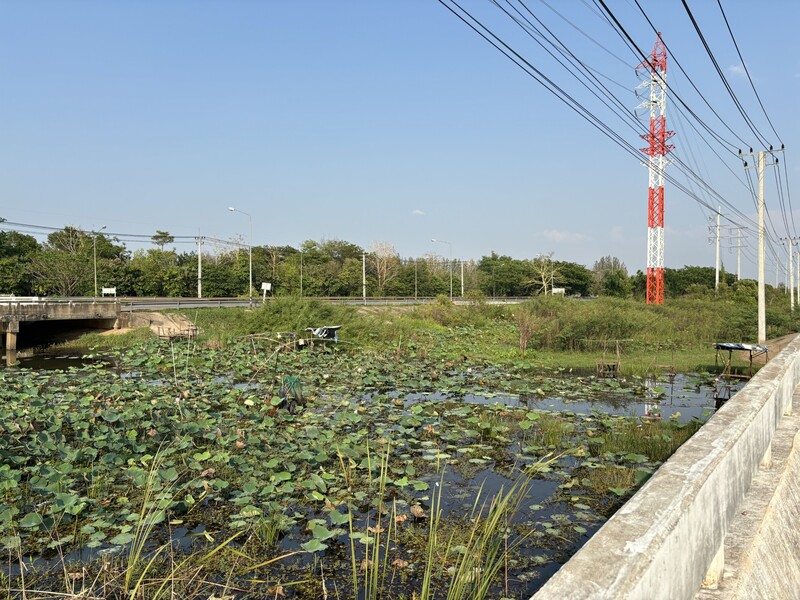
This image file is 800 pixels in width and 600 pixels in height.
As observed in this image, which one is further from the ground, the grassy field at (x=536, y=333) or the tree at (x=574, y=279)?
the tree at (x=574, y=279)

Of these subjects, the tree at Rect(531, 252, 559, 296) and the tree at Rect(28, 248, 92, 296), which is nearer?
the tree at Rect(28, 248, 92, 296)

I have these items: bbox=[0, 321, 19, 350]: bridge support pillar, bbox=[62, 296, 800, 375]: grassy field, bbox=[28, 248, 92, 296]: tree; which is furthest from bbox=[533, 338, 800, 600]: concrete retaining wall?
bbox=[28, 248, 92, 296]: tree

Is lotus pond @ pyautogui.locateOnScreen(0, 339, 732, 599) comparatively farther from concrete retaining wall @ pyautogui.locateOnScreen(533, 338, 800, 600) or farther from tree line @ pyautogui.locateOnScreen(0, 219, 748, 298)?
tree line @ pyautogui.locateOnScreen(0, 219, 748, 298)

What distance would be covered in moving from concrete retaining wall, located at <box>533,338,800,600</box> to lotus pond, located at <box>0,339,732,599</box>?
1004 millimetres

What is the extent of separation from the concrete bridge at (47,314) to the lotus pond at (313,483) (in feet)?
35.6

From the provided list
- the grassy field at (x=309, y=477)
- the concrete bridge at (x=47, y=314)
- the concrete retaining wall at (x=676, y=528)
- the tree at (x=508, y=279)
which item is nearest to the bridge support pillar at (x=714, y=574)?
the concrete retaining wall at (x=676, y=528)

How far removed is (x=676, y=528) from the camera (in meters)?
1.88

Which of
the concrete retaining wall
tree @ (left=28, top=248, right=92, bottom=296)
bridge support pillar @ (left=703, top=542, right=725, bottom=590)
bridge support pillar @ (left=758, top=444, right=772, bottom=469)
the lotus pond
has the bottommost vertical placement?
the lotus pond

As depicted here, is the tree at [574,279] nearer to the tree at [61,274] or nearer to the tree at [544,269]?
the tree at [544,269]

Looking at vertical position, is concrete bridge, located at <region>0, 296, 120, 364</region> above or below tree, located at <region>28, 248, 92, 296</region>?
below

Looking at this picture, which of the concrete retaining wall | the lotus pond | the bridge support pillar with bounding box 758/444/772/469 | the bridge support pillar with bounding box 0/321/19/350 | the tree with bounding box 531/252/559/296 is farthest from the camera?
the tree with bounding box 531/252/559/296

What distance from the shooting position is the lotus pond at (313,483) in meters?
3.92

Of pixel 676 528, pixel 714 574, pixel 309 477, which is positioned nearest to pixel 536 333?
pixel 309 477

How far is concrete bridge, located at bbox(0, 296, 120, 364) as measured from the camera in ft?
64.2
